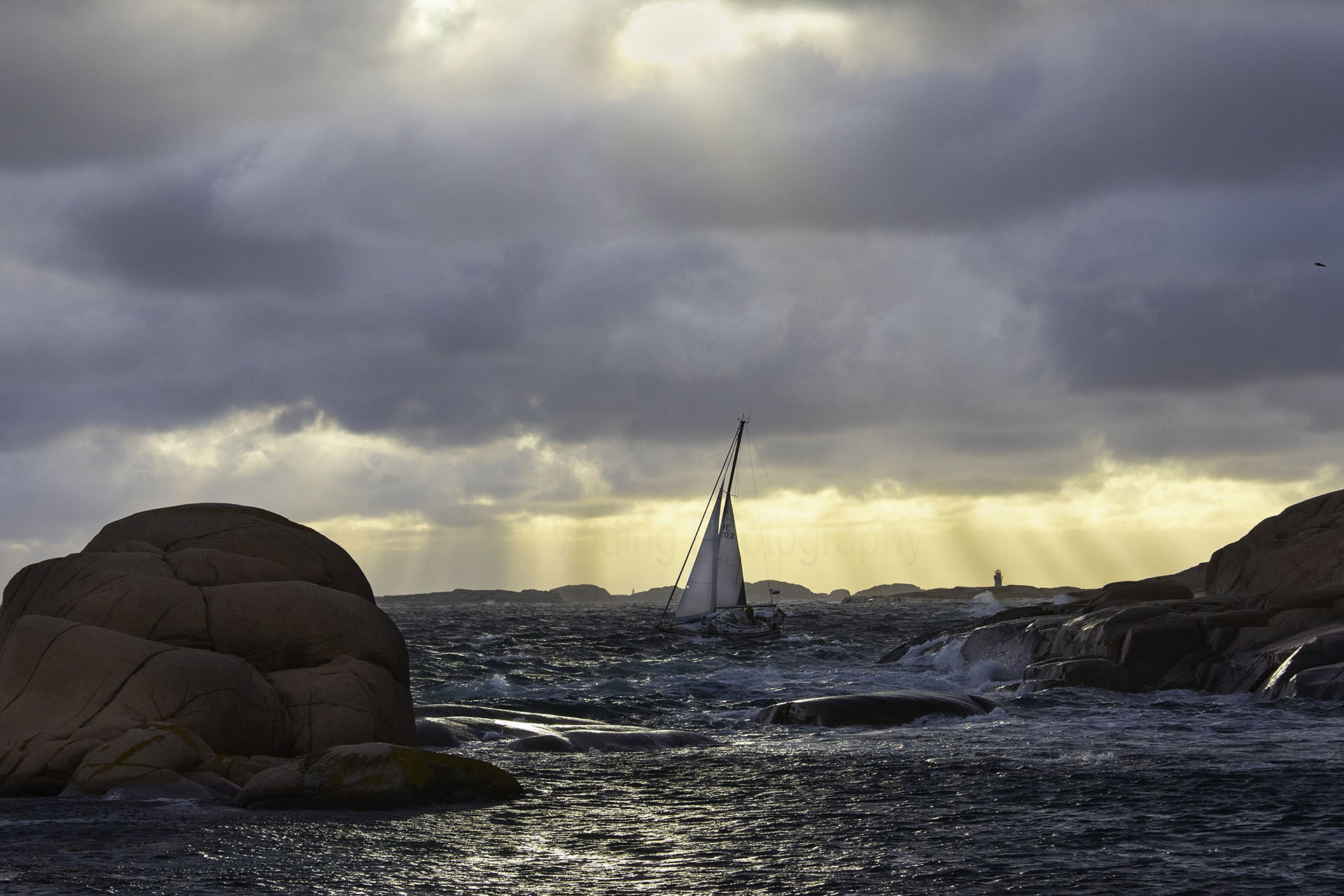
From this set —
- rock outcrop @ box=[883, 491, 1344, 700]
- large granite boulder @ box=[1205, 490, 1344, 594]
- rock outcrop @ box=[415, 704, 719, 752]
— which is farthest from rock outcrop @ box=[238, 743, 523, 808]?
large granite boulder @ box=[1205, 490, 1344, 594]

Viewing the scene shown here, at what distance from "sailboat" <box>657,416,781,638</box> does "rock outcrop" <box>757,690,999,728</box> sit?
47.0 m

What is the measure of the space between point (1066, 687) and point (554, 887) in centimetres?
2530

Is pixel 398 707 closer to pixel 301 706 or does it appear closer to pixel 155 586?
pixel 301 706

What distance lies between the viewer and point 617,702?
33.5 meters

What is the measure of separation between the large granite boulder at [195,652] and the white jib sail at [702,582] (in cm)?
5387

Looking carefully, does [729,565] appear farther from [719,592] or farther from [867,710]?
[867,710]

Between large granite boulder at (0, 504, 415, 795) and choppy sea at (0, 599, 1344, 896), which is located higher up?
large granite boulder at (0, 504, 415, 795)

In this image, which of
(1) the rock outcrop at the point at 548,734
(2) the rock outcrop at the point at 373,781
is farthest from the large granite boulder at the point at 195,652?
(1) the rock outcrop at the point at 548,734

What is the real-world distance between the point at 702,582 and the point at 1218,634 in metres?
45.2

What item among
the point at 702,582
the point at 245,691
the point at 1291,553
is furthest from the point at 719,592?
the point at 245,691

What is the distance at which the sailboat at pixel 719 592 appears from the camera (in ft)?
252

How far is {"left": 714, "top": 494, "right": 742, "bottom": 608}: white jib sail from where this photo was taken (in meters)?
78.0

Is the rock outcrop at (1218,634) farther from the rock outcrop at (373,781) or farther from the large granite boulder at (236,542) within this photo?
the rock outcrop at (373,781)

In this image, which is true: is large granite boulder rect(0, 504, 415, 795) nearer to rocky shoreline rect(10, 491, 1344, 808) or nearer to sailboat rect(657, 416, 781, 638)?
rocky shoreline rect(10, 491, 1344, 808)
